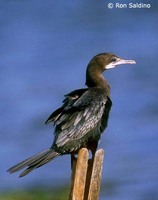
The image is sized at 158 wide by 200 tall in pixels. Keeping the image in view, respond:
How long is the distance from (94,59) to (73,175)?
7.28 ft

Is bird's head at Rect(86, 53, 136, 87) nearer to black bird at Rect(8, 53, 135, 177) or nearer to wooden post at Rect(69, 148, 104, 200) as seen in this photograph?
black bird at Rect(8, 53, 135, 177)

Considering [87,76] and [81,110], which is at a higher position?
[87,76]

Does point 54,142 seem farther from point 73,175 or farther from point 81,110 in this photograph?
point 73,175

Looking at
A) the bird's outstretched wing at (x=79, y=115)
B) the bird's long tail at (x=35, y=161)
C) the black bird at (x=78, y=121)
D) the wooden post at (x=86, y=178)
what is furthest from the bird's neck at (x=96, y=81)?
the wooden post at (x=86, y=178)

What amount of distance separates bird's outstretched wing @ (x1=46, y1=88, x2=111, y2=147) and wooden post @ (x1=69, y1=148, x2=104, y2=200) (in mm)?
885

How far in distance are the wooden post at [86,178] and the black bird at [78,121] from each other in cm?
66

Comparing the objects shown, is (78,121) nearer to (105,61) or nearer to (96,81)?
(96,81)

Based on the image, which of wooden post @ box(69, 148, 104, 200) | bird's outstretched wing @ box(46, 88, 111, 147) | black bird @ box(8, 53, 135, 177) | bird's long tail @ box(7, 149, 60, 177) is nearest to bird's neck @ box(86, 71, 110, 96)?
black bird @ box(8, 53, 135, 177)

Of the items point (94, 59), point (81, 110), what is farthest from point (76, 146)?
point (94, 59)

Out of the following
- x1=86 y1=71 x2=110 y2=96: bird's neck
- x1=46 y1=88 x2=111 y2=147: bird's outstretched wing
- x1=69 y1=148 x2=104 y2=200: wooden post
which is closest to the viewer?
x1=69 y1=148 x2=104 y2=200: wooden post

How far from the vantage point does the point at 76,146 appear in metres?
4.81

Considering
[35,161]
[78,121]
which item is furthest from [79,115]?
[35,161]

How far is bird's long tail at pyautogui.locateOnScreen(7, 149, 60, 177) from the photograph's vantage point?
4.03 metres

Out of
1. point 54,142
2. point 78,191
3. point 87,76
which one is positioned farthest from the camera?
point 87,76
